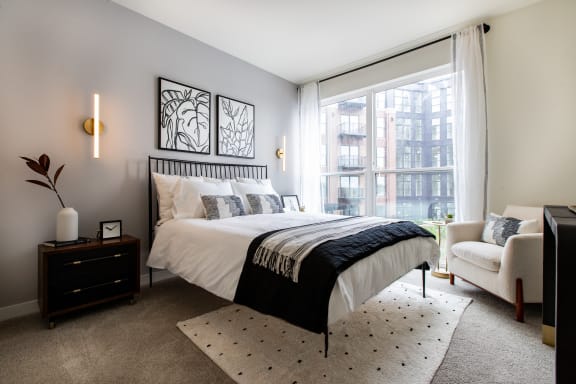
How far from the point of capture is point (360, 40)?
333 cm

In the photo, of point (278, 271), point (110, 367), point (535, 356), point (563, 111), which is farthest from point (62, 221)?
point (563, 111)

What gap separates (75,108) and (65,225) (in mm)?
1080

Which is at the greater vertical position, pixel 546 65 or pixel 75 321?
pixel 546 65

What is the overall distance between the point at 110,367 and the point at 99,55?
2.64 m

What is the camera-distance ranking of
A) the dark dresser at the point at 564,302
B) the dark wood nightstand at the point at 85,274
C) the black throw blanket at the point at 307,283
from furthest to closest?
1. the dark wood nightstand at the point at 85,274
2. the black throw blanket at the point at 307,283
3. the dark dresser at the point at 564,302

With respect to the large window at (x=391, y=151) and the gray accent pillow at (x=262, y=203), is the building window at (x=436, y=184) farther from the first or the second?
the gray accent pillow at (x=262, y=203)

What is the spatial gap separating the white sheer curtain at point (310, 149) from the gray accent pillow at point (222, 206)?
1.90 metres

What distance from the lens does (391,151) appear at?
12.6ft

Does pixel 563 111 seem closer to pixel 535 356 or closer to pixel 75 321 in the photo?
pixel 535 356

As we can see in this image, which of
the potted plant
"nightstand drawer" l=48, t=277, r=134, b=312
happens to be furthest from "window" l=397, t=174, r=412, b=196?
the potted plant

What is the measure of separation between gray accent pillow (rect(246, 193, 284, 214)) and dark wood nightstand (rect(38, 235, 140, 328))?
1.21 metres

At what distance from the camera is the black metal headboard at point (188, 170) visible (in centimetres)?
286

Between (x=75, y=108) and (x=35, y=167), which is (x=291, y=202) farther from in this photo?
(x=35, y=167)

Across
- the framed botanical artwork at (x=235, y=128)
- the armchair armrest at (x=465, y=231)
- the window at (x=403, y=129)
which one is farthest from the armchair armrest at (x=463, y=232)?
the framed botanical artwork at (x=235, y=128)
